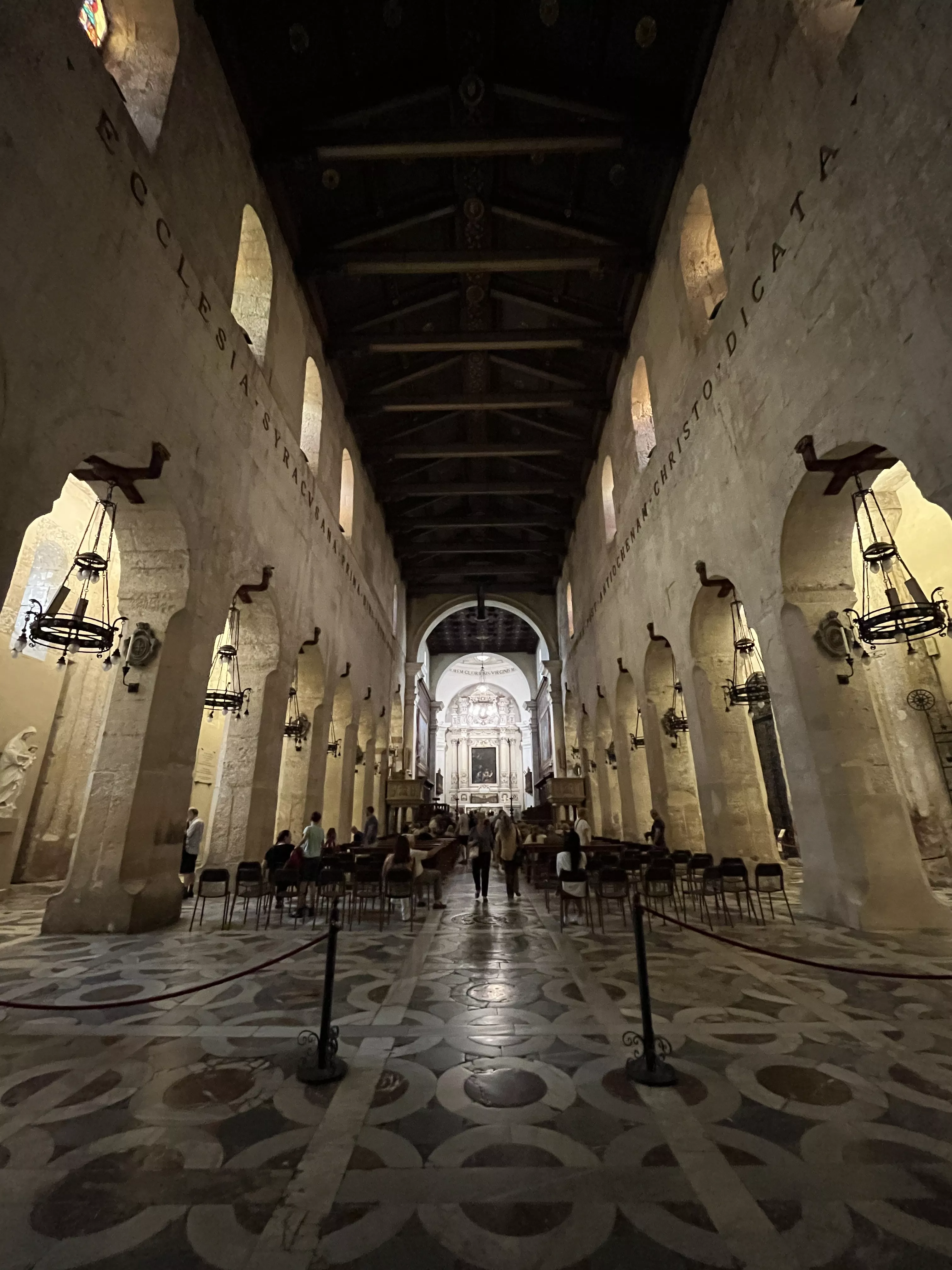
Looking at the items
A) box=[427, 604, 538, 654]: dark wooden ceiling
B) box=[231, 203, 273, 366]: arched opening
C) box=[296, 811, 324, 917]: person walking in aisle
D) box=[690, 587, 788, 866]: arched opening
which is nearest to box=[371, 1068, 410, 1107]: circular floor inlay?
box=[296, 811, 324, 917]: person walking in aisle

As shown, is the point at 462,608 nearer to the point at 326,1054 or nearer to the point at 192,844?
the point at 192,844

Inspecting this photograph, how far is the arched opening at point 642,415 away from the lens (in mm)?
11516

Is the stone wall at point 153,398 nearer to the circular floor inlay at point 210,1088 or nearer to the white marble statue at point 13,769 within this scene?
the circular floor inlay at point 210,1088

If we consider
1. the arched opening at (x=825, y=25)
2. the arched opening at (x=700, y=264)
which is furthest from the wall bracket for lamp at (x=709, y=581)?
the arched opening at (x=825, y=25)

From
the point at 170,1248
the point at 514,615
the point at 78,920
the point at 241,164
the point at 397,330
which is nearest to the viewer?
the point at 170,1248

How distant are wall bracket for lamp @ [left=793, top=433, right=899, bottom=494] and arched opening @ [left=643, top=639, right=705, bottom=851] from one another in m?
4.95

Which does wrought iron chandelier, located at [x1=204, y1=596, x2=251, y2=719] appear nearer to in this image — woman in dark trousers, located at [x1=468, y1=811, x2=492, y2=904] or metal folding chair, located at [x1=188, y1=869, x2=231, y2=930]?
metal folding chair, located at [x1=188, y1=869, x2=231, y2=930]

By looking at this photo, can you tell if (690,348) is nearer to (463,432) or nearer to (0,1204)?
(463,432)

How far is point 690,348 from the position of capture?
28.7 feet

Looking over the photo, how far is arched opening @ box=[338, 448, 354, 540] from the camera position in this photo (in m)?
14.0

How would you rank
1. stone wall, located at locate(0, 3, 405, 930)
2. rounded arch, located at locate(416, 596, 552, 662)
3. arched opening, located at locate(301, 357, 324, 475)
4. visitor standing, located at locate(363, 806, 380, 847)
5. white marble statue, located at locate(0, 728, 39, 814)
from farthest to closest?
rounded arch, located at locate(416, 596, 552, 662) → visitor standing, located at locate(363, 806, 380, 847) → arched opening, located at locate(301, 357, 324, 475) → white marble statue, located at locate(0, 728, 39, 814) → stone wall, located at locate(0, 3, 405, 930)

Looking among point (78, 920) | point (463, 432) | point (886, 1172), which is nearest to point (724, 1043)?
point (886, 1172)

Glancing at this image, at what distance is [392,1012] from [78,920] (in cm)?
394

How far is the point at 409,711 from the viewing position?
78.1ft
